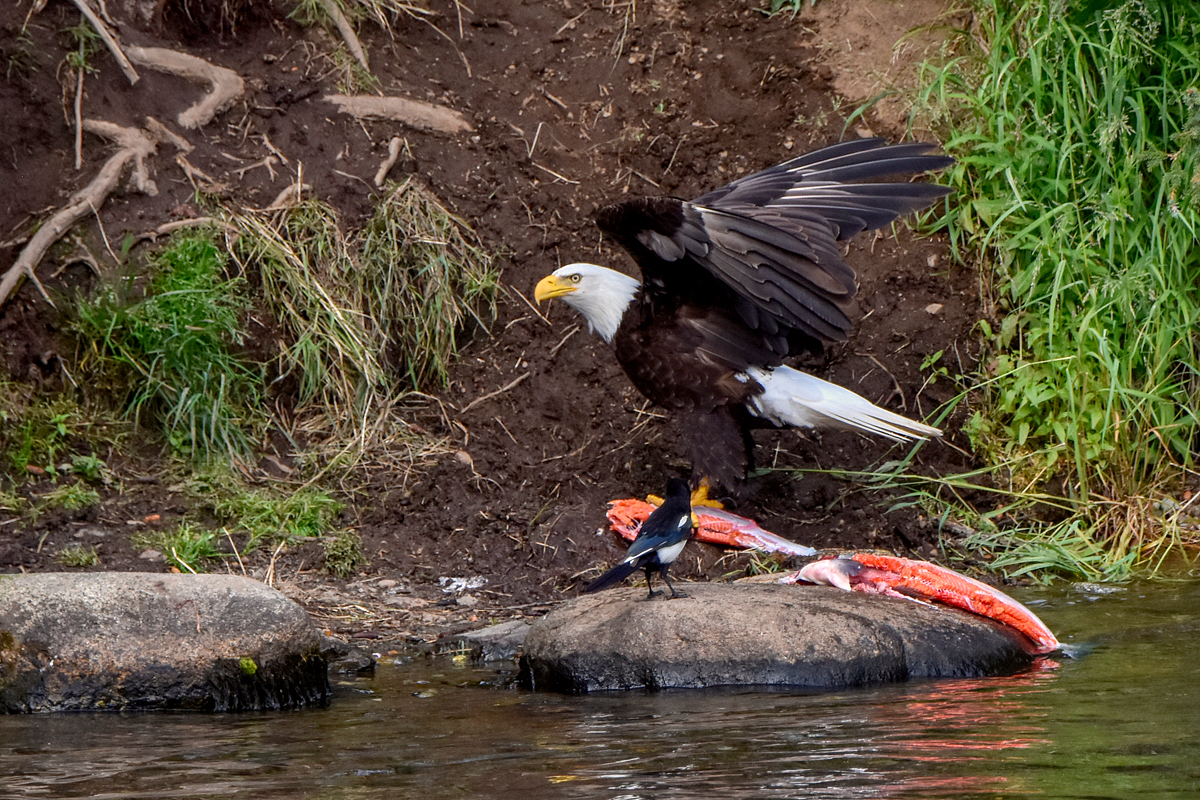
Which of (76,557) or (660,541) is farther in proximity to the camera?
(76,557)

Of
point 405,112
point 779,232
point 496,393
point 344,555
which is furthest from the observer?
point 405,112

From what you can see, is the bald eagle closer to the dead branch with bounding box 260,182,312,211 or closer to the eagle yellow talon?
the eagle yellow talon

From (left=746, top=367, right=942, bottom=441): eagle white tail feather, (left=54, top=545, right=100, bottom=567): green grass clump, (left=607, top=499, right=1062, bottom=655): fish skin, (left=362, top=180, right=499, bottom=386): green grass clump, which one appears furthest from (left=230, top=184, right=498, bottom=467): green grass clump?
(left=607, top=499, right=1062, bottom=655): fish skin

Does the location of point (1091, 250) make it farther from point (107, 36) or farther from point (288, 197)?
point (107, 36)

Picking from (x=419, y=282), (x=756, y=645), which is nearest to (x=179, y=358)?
(x=419, y=282)

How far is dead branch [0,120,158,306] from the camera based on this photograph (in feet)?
17.5

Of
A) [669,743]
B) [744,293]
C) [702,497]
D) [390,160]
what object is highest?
[390,160]

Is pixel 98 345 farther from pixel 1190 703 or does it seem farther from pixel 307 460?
pixel 1190 703

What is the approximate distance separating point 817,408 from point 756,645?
5.11 ft

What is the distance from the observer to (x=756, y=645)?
3.47 m

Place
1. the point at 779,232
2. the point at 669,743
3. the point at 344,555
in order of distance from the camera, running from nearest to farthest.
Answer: the point at 669,743, the point at 779,232, the point at 344,555

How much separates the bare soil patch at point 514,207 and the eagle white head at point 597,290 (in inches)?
23.8

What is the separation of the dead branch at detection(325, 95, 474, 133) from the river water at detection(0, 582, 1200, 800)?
11.3 feet

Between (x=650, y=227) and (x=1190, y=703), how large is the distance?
232 centimetres
